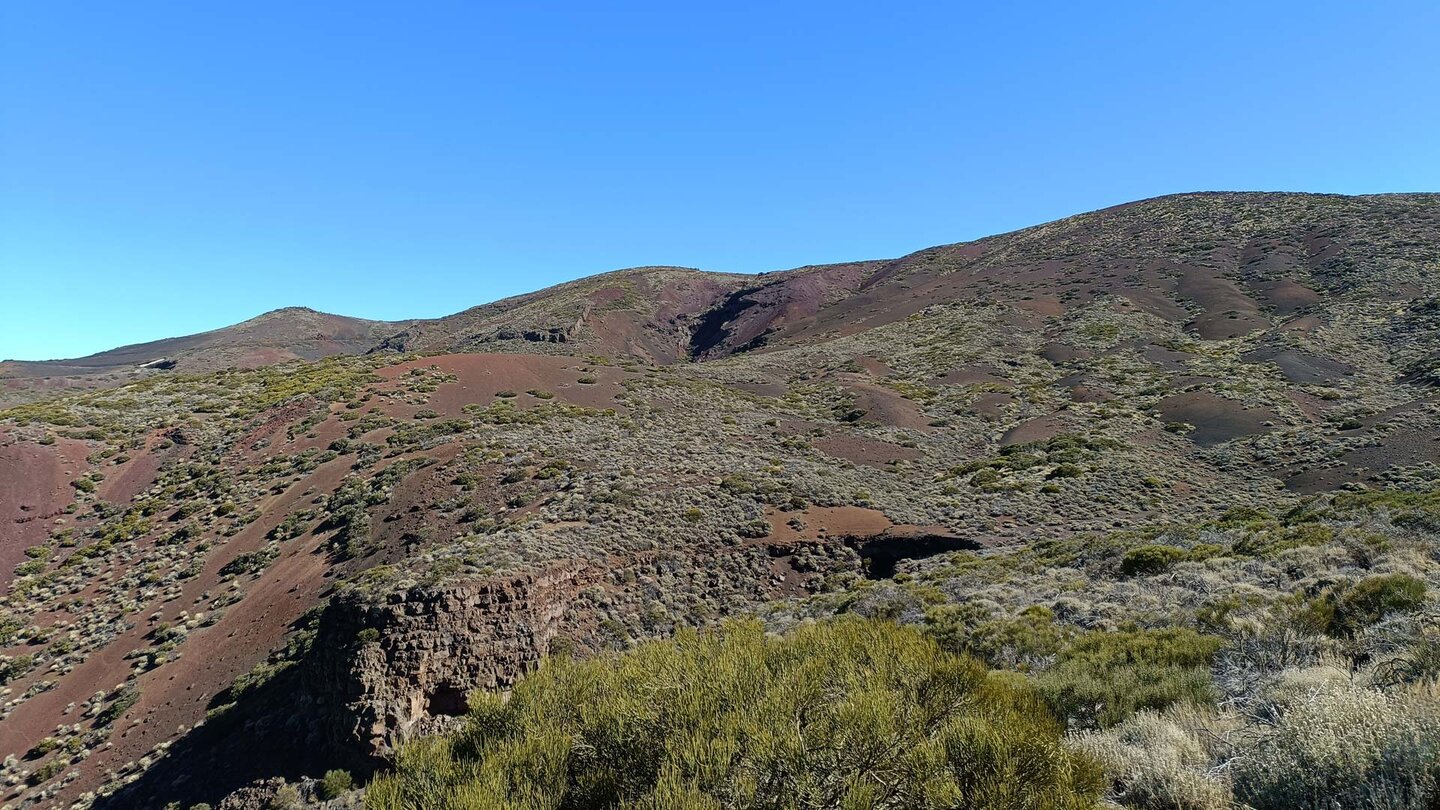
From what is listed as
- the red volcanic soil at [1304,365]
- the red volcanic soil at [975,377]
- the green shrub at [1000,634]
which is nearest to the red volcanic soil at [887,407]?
the red volcanic soil at [975,377]

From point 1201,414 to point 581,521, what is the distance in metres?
34.8

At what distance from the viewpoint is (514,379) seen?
128 feet

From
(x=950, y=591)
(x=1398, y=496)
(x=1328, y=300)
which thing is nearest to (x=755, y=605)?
(x=950, y=591)

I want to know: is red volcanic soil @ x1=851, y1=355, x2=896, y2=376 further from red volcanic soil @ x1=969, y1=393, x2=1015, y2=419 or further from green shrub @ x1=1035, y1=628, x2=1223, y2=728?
green shrub @ x1=1035, y1=628, x2=1223, y2=728

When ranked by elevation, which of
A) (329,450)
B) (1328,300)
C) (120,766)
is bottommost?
(120,766)

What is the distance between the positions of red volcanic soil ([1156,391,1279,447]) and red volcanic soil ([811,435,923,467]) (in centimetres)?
1496

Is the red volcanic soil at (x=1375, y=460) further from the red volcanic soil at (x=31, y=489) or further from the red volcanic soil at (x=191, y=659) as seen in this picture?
the red volcanic soil at (x=31, y=489)

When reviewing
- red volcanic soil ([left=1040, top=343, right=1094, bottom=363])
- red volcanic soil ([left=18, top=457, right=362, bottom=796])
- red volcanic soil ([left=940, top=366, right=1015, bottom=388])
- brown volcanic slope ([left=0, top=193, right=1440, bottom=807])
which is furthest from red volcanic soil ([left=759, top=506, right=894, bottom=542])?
red volcanic soil ([left=1040, top=343, right=1094, bottom=363])

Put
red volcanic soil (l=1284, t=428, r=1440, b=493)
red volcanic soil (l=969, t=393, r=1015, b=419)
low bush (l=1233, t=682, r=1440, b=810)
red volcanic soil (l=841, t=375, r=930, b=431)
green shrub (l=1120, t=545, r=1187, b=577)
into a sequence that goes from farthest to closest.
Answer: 1. red volcanic soil (l=969, t=393, r=1015, b=419)
2. red volcanic soil (l=841, t=375, r=930, b=431)
3. red volcanic soil (l=1284, t=428, r=1440, b=493)
4. green shrub (l=1120, t=545, r=1187, b=577)
5. low bush (l=1233, t=682, r=1440, b=810)

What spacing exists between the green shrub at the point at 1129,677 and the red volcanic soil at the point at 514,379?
2948cm

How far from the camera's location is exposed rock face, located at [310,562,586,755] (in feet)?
45.4

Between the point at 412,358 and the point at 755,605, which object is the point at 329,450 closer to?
the point at 412,358

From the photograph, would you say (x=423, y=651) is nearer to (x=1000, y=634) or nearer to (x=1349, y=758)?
(x=1000, y=634)

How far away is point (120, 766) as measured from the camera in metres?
14.6
